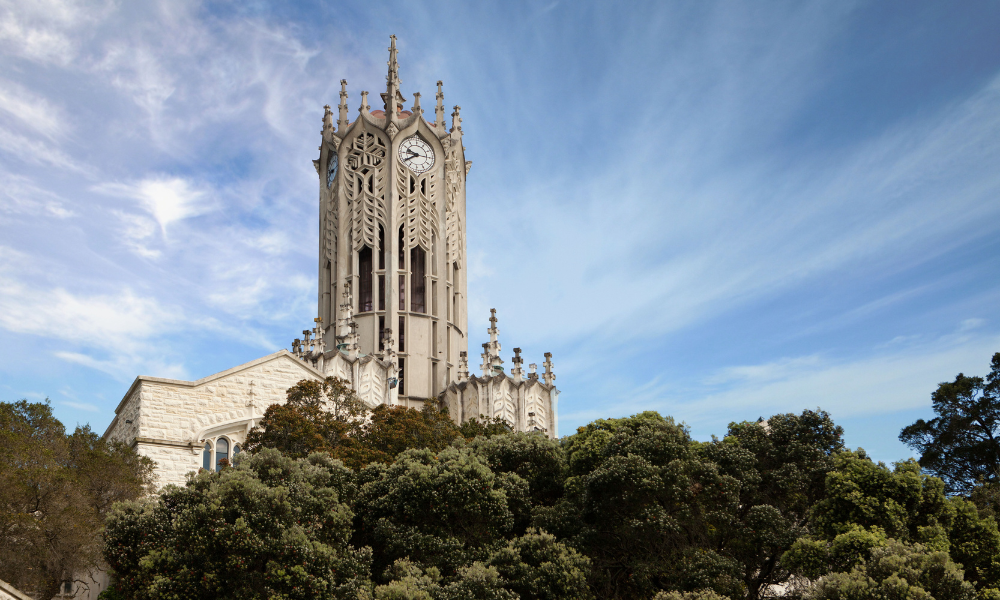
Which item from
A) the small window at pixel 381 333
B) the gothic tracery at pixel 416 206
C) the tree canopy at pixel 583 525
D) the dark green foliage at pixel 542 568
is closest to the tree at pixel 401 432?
the tree canopy at pixel 583 525

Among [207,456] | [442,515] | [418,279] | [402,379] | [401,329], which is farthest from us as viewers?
[418,279]

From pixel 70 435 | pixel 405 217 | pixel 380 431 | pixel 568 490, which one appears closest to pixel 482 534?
pixel 568 490

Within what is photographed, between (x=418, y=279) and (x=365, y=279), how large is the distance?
365 cm

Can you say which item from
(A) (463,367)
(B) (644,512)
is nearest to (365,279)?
(A) (463,367)

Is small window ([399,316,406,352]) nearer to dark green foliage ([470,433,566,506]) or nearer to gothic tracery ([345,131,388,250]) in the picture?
gothic tracery ([345,131,388,250])

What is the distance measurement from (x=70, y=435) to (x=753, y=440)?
21039 mm

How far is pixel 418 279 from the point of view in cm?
5944

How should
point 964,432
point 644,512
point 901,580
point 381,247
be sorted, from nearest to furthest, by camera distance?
1. point 901,580
2. point 644,512
3. point 964,432
4. point 381,247

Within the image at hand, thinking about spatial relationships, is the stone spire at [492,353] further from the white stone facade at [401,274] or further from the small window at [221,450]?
the small window at [221,450]

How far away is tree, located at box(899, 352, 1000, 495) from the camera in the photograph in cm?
3947

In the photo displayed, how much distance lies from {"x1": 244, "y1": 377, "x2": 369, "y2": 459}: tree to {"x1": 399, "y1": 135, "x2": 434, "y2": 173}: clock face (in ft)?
99.4

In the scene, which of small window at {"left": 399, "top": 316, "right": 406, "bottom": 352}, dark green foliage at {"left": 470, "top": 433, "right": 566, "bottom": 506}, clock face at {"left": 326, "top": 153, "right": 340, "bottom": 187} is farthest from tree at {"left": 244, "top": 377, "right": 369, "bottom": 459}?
clock face at {"left": 326, "top": 153, "right": 340, "bottom": 187}

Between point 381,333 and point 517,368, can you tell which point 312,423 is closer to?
point 517,368

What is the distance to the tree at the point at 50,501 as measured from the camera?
22.5 meters
